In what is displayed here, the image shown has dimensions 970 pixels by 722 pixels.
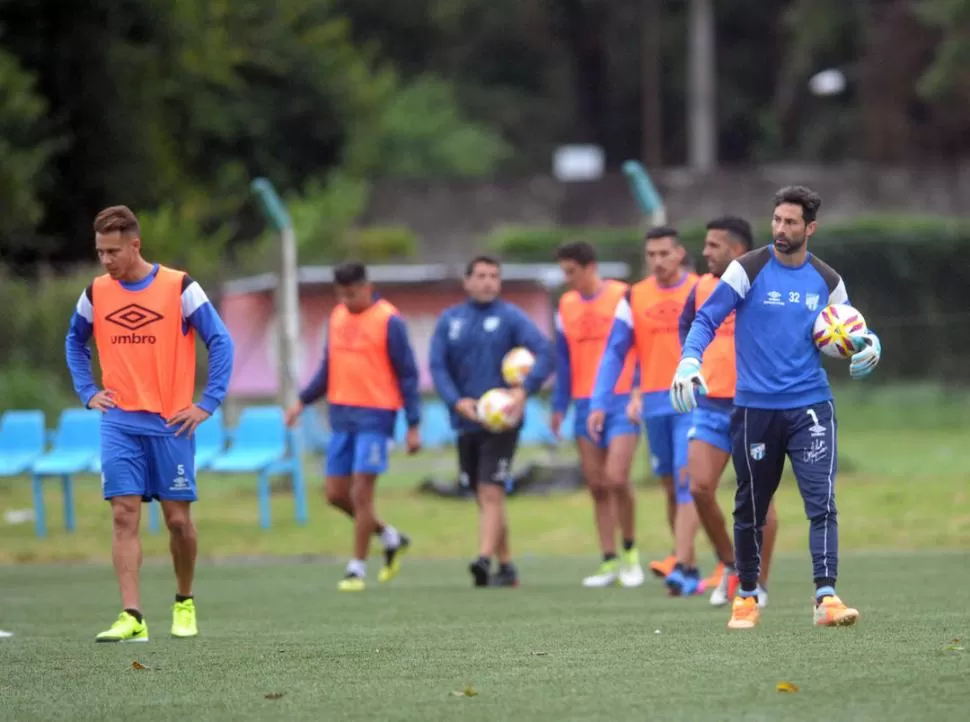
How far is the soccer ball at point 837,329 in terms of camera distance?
920cm

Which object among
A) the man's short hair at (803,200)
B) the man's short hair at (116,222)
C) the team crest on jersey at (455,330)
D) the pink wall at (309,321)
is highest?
the pink wall at (309,321)

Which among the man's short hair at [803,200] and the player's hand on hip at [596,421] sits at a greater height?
the man's short hair at [803,200]

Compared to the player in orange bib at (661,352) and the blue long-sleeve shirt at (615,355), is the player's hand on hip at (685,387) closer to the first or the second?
the player in orange bib at (661,352)

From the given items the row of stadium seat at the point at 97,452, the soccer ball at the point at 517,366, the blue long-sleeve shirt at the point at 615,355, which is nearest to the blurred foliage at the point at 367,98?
the row of stadium seat at the point at 97,452

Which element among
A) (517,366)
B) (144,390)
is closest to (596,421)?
(517,366)

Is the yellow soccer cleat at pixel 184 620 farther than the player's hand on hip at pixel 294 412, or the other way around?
the player's hand on hip at pixel 294 412

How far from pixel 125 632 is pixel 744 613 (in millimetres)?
3155

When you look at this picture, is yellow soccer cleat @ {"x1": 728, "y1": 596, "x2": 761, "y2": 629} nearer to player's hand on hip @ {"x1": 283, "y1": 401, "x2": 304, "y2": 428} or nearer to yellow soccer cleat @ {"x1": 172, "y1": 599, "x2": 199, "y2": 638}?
yellow soccer cleat @ {"x1": 172, "y1": 599, "x2": 199, "y2": 638}

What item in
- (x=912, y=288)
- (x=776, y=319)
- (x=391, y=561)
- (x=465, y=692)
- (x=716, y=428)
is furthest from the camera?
(x=912, y=288)

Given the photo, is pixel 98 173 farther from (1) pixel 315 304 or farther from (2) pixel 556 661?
(2) pixel 556 661

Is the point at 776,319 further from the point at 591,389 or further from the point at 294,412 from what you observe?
the point at 294,412

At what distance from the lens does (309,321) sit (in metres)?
28.7

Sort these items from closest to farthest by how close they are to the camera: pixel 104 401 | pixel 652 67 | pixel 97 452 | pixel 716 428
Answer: pixel 104 401
pixel 716 428
pixel 97 452
pixel 652 67

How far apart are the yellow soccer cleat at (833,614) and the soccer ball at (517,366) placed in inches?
192
